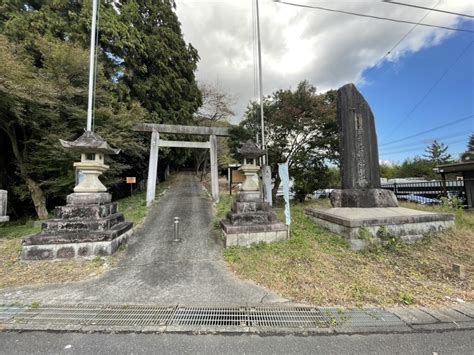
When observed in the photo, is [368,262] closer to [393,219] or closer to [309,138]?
[393,219]

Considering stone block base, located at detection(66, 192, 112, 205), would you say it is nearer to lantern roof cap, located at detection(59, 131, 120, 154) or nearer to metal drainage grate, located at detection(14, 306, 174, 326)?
lantern roof cap, located at detection(59, 131, 120, 154)

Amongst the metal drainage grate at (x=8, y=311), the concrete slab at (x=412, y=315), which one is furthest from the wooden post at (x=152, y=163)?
the concrete slab at (x=412, y=315)

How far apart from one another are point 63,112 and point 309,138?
10.0m

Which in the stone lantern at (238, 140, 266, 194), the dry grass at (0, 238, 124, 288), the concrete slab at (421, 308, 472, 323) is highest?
the stone lantern at (238, 140, 266, 194)

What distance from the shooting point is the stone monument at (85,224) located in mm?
4406

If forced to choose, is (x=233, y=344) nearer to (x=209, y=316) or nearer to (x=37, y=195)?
(x=209, y=316)

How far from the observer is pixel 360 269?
378 centimetres

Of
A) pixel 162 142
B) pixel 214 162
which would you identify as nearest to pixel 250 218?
pixel 214 162

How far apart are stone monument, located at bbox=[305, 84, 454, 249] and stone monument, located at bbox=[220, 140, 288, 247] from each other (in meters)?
1.49

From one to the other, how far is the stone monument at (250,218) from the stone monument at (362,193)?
4.89 feet

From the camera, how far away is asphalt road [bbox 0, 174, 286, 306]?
307 cm

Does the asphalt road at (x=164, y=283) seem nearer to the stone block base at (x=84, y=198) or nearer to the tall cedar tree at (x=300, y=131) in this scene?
the stone block base at (x=84, y=198)

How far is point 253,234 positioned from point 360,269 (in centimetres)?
221

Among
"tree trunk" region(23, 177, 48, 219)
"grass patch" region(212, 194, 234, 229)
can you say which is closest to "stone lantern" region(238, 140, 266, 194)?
"grass patch" region(212, 194, 234, 229)
